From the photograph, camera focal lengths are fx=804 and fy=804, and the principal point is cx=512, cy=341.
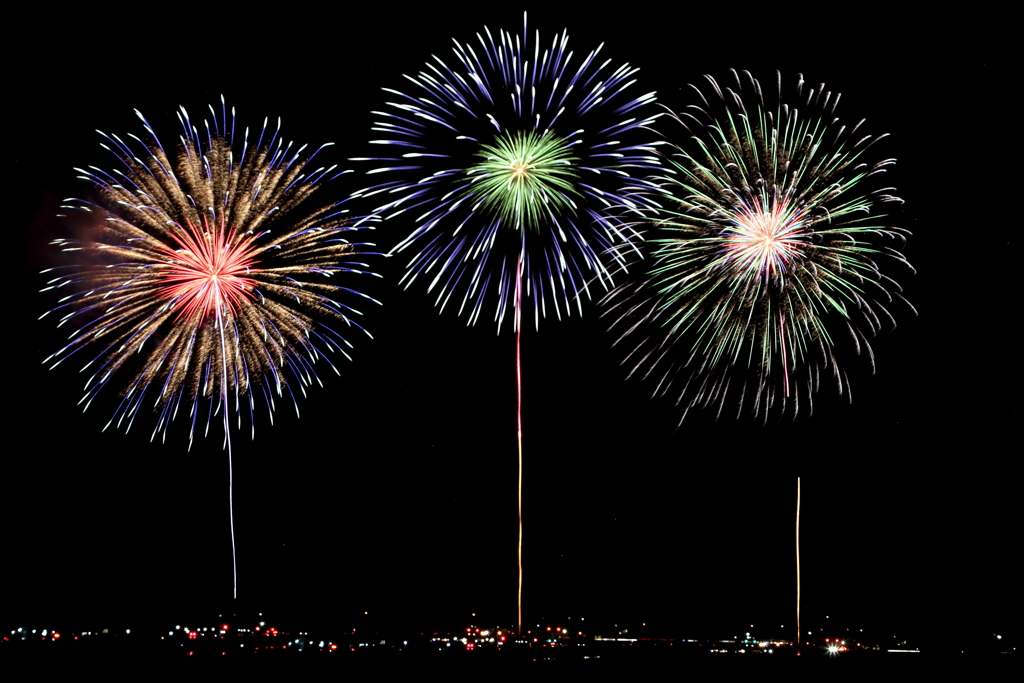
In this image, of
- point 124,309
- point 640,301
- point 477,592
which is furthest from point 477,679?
point 124,309

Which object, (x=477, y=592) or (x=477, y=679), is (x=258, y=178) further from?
(x=477, y=592)

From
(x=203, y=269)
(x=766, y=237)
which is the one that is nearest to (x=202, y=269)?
(x=203, y=269)

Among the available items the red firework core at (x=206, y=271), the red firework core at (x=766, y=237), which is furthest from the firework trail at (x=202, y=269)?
the red firework core at (x=766, y=237)

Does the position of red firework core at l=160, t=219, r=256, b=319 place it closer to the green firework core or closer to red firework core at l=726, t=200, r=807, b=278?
the green firework core

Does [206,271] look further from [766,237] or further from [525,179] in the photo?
[766,237]

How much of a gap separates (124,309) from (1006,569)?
2508 cm

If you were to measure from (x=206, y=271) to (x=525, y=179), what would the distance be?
17.1ft

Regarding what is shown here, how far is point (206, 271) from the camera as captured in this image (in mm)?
12625

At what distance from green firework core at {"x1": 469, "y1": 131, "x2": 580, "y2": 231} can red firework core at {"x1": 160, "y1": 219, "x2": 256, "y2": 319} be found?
3.84m

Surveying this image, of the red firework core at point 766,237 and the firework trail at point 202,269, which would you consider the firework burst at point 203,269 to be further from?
the red firework core at point 766,237

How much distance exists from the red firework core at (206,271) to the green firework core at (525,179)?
12.6 feet

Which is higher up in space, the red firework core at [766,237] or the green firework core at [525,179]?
the green firework core at [525,179]

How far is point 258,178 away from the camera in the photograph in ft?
40.3

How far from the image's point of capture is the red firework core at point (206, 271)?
12398 millimetres
